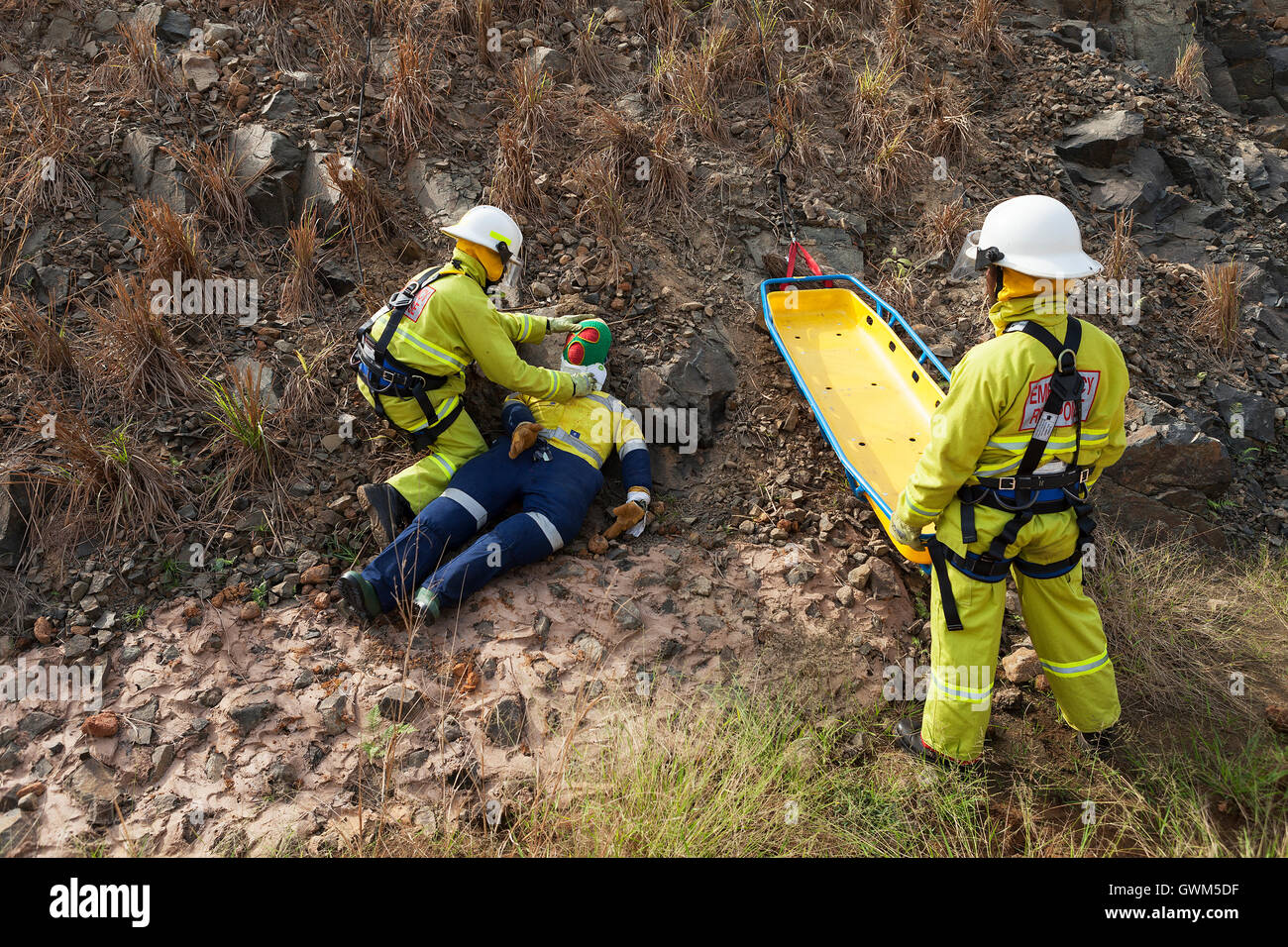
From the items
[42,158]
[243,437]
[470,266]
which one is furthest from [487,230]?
[42,158]

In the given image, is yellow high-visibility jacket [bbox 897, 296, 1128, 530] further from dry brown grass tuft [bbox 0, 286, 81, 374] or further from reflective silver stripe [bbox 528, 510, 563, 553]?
dry brown grass tuft [bbox 0, 286, 81, 374]

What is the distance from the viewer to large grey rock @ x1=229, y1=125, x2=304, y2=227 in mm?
5871

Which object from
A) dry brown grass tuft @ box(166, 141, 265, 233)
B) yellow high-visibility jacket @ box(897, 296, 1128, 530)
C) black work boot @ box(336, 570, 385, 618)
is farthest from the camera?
dry brown grass tuft @ box(166, 141, 265, 233)

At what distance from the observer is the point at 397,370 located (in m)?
4.36

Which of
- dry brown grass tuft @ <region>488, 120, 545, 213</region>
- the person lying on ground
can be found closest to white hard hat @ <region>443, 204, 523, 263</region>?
the person lying on ground

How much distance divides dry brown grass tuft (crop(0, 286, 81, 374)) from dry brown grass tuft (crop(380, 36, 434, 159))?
8.96ft

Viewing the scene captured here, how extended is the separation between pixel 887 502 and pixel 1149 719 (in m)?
1.61

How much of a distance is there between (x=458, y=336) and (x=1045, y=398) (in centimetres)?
290

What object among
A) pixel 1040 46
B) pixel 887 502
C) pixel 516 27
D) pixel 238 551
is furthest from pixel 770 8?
pixel 238 551

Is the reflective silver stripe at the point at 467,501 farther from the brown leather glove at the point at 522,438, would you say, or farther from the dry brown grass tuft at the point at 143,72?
the dry brown grass tuft at the point at 143,72

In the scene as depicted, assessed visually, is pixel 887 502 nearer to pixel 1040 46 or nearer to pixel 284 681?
pixel 284 681

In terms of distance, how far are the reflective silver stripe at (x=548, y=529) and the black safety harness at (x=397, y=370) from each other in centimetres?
77

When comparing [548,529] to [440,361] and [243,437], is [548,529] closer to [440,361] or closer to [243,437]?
[440,361]

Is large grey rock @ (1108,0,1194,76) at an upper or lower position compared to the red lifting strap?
upper
